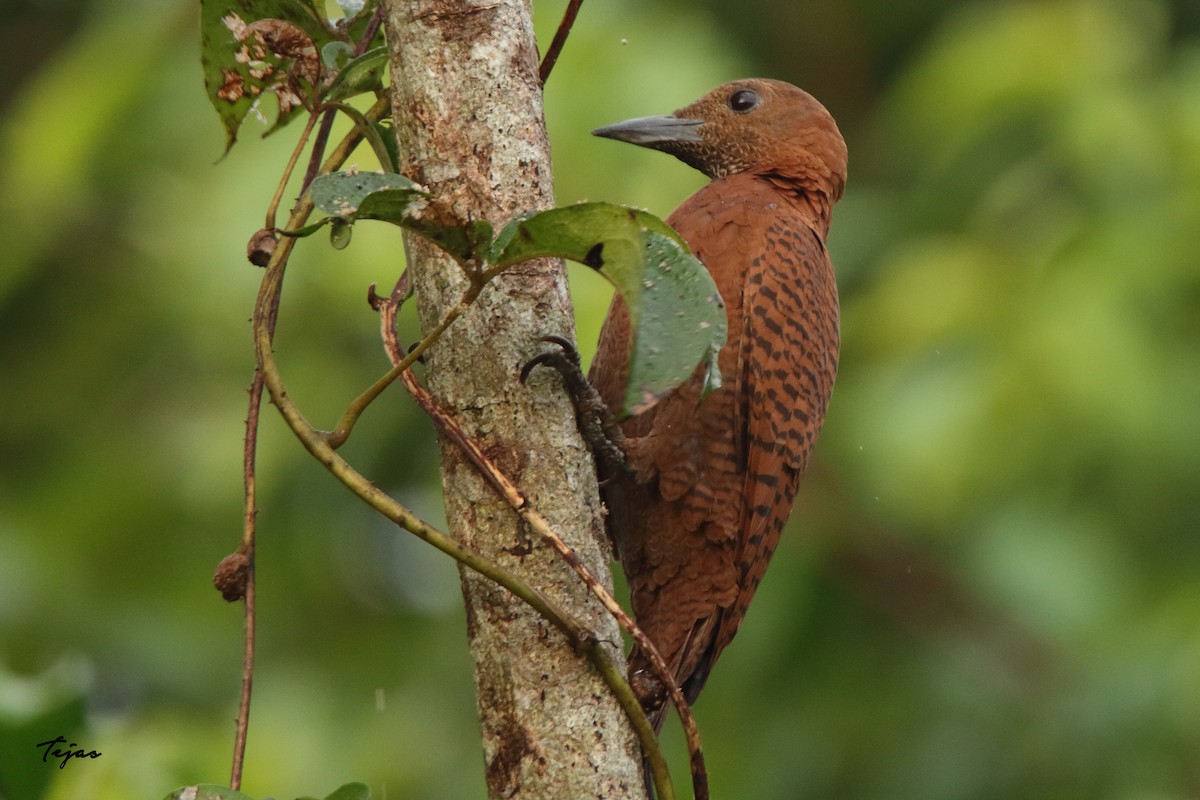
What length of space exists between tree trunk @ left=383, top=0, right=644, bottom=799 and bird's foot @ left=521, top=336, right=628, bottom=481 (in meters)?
0.02

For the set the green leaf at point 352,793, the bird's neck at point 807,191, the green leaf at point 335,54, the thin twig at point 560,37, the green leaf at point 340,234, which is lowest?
the green leaf at point 352,793

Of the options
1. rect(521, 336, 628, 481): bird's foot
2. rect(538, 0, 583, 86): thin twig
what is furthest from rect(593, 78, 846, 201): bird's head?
rect(538, 0, 583, 86): thin twig

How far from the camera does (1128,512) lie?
4.68 m

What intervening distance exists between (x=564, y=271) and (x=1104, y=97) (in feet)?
8.50

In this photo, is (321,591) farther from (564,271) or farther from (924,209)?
(564,271)

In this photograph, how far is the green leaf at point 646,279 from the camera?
1.51 m

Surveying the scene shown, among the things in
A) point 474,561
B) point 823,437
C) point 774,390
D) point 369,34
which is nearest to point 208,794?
point 474,561

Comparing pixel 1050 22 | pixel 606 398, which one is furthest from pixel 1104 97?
pixel 606 398

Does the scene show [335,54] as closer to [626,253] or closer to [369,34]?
[369,34]

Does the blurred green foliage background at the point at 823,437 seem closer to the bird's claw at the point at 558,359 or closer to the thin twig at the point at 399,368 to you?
the thin twig at the point at 399,368

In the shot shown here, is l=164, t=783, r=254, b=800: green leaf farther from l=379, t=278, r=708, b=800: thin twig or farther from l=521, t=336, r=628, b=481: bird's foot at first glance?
l=521, t=336, r=628, b=481: bird's foot

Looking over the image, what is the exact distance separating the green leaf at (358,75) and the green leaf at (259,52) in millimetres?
36

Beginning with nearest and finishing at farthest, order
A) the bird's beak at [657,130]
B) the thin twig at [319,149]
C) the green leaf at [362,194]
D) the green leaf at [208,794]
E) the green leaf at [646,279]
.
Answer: the green leaf at [646,279], the green leaf at [362,194], the green leaf at [208,794], the thin twig at [319,149], the bird's beak at [657,130]

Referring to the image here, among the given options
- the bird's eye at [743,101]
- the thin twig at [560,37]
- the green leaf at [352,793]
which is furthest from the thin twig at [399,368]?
the bird's eye at [743,101]
